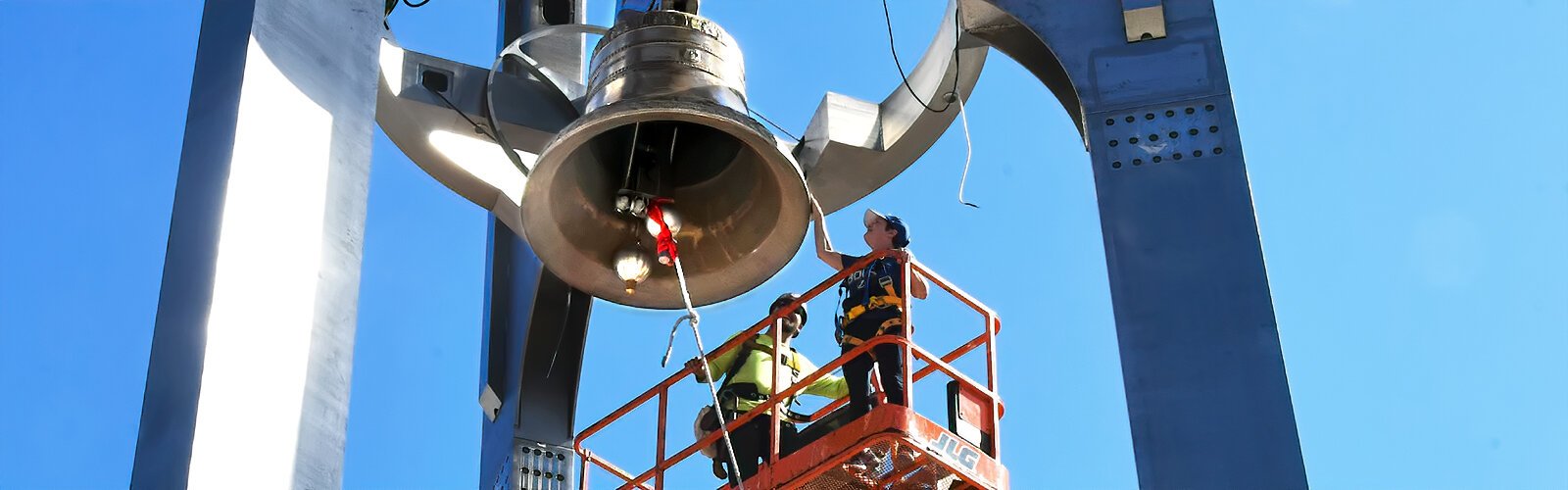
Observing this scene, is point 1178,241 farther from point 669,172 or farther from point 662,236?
point 669,172

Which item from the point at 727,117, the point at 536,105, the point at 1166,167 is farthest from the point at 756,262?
the point at 536,105

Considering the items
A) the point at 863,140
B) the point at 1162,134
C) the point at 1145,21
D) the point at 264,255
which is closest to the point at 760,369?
the point at 863,140

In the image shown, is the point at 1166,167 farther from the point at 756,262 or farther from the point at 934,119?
the point at 934,119

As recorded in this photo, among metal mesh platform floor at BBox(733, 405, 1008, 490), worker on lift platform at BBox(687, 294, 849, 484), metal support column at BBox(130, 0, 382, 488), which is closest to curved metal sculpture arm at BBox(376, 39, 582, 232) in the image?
worker on lift platform at BBox(687, 294, 849, 484)

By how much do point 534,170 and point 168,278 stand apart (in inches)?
55.3

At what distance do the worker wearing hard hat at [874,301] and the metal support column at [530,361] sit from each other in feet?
4.38

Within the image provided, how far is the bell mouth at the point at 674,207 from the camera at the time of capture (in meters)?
6.75

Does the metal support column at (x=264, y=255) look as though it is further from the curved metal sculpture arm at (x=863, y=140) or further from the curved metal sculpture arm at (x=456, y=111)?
Answer: the curved metal sculpture arm at (x=863, y=140)

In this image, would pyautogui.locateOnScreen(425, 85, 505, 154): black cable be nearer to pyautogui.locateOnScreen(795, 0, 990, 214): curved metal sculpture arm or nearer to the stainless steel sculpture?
pyautogui.locateOnScreen(795, 0, 990, 214): curved metal sculpture arm

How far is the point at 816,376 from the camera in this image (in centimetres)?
875

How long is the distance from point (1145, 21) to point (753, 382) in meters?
3.87

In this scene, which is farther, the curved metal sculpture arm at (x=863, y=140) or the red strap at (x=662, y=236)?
the curved metal sculpture arm at (x=863, y=140)

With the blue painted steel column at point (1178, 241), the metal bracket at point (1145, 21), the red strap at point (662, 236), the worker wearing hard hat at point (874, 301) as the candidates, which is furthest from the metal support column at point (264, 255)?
the worker wearing hard hat at point (874, 301)

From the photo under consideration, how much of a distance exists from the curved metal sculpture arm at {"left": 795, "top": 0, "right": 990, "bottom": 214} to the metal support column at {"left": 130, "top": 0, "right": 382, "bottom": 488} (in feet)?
9.70
